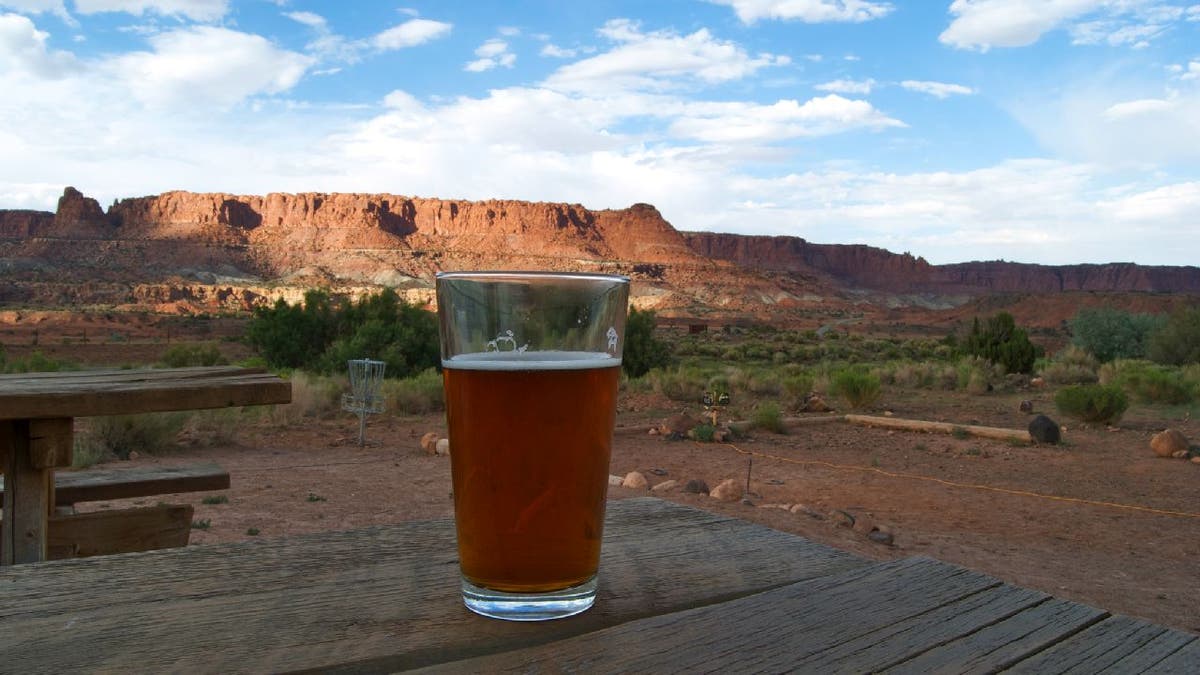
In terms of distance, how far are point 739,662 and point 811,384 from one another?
1791 cm

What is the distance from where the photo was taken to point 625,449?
11578mm

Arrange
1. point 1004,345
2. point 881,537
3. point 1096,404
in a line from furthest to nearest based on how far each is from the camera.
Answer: point 1004,345
point 1096,404
point 881,537

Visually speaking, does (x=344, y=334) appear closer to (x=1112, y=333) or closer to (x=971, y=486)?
(x=971, y=486)

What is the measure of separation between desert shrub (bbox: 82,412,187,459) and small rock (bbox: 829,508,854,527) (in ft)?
24.2

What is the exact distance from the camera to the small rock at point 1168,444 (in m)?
11.3

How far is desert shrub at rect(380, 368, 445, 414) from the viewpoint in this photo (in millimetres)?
14852

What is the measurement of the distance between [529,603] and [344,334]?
20.8m

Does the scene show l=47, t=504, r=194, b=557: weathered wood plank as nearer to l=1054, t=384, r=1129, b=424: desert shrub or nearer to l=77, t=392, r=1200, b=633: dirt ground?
l=77, t=392, r=1200, b=633: dirt ground

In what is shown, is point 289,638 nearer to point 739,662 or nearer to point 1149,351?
point 739,662

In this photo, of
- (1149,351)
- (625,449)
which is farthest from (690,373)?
(1149,351)

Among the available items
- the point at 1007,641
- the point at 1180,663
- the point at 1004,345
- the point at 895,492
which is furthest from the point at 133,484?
the point at 1004,345

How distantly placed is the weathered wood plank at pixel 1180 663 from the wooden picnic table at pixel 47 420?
2922 mm

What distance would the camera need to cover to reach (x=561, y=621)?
98 cm

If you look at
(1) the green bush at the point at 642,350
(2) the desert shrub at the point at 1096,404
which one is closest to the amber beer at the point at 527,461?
(2) the desert shrub at the point at 1096,404
